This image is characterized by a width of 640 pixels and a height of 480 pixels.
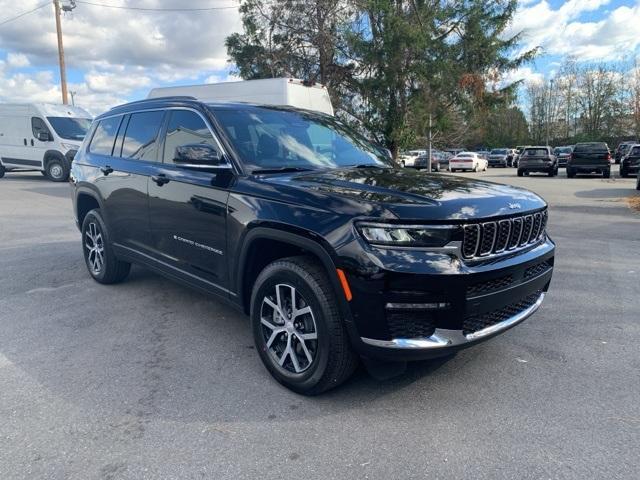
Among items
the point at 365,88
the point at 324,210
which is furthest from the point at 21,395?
the point at 365,88

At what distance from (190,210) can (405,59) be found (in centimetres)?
1280

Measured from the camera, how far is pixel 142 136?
4754mm

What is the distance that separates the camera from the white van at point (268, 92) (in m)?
10.2

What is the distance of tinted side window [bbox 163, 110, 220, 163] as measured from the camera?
3.91 m

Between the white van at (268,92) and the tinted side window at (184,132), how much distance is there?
5.48 metres

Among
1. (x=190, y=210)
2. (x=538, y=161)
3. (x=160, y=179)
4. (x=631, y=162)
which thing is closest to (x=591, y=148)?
(x=631, y=162)

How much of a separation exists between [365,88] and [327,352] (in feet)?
46.1

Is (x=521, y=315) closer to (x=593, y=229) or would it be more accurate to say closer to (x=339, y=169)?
(x=339, y=169)

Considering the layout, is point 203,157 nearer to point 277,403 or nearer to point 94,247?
point 277,403

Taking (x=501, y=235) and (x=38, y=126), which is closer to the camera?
(x=501, y=235)

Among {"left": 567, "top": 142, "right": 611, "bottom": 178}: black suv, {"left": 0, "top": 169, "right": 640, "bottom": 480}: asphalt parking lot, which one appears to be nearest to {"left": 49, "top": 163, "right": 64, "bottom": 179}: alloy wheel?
{"left": 0, "top": 169, "right": 640, "bottom": 480}: asphalt parking lot

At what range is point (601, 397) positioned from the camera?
3127mm

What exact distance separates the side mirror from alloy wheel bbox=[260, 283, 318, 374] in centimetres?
103

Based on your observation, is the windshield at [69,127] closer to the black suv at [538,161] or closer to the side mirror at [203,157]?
the side mirror at [203,157]
